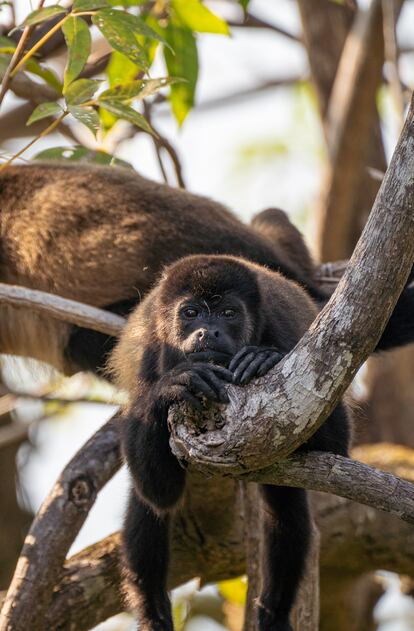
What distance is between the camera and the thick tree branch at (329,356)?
9.36 feet

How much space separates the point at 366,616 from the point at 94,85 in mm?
4561

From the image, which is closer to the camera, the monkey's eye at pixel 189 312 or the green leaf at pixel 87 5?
the green leaf at pixel 87 5

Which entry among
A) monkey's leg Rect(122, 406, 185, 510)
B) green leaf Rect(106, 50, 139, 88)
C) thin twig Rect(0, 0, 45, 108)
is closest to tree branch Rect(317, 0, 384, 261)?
green leaf Rect(106, 50, 139, 88)

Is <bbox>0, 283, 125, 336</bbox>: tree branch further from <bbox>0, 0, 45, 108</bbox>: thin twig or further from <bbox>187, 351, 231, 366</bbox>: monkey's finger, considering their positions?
<bbox>187, 351, 231, 366</bbox>: monkey's finger

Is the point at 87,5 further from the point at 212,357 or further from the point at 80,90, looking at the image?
the point at 212,357

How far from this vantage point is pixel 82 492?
4969 mm

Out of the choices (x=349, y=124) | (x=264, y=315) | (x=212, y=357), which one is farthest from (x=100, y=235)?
(x=349, y=124)

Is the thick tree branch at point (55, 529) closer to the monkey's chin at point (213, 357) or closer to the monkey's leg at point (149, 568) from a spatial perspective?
the monkey's leg at point (149, 568)

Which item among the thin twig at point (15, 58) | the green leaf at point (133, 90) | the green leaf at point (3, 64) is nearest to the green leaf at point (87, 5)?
the thin twig at point (15, 58)

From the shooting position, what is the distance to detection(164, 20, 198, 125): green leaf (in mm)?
5418

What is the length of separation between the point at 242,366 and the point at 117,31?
153 cm

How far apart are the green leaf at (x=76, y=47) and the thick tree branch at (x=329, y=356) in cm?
150

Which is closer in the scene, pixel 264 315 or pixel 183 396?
pixel 183 396

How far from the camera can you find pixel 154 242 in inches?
208
